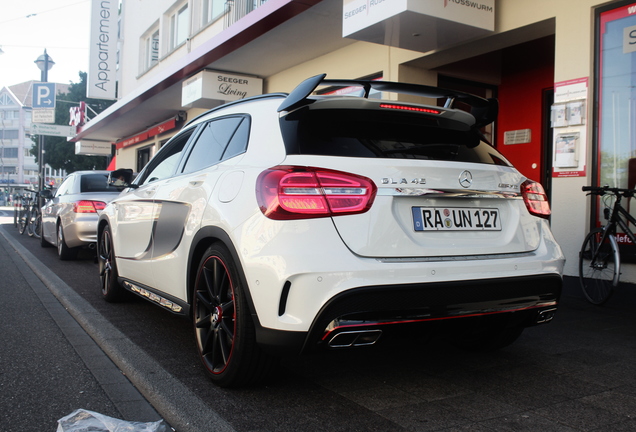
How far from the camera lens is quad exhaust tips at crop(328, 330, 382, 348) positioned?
2.68m

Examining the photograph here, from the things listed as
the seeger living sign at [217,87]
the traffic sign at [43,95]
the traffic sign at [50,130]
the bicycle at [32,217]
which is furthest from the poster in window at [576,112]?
the traffic sign at [43,95]

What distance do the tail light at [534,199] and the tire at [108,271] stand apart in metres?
3.83

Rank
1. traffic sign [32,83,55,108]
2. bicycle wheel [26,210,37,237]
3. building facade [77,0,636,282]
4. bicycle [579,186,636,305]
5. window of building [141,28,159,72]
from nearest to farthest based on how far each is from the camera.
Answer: bicycle [579,186,636,305], building facade [77,0,636,282], bicycle wheel [26,210,37,237], window of building [141,28,159,72], traffic sign [32,83,55,108]

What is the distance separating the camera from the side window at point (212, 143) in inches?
147

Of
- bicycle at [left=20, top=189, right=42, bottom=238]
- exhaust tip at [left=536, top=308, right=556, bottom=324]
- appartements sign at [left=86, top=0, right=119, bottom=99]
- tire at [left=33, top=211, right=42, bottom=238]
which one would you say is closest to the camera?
exhaust tip at [left=536, top=308, right=556, bottom=324]

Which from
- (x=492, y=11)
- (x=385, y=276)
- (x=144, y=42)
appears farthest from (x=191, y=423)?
(x=144, y=42)

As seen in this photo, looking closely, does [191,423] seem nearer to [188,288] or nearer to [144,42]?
[188,288]

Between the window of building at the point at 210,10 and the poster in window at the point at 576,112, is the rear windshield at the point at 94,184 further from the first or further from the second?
the window of building at the point at 210,10

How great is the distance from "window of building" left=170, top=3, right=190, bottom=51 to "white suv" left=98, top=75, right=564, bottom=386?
16.6 meters

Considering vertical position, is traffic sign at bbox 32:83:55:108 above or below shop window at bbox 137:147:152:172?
above

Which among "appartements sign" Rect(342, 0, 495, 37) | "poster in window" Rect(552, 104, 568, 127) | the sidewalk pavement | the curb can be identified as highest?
"appartements sign" Rect(342, 0, 495, 37)

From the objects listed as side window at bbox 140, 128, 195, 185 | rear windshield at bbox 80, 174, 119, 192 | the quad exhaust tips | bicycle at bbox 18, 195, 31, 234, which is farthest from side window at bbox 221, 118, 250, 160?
bicycle at bbox 18, 195, 31, 234

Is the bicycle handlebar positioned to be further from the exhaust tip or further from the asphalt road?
the exhaust tip

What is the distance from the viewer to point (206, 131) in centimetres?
421
